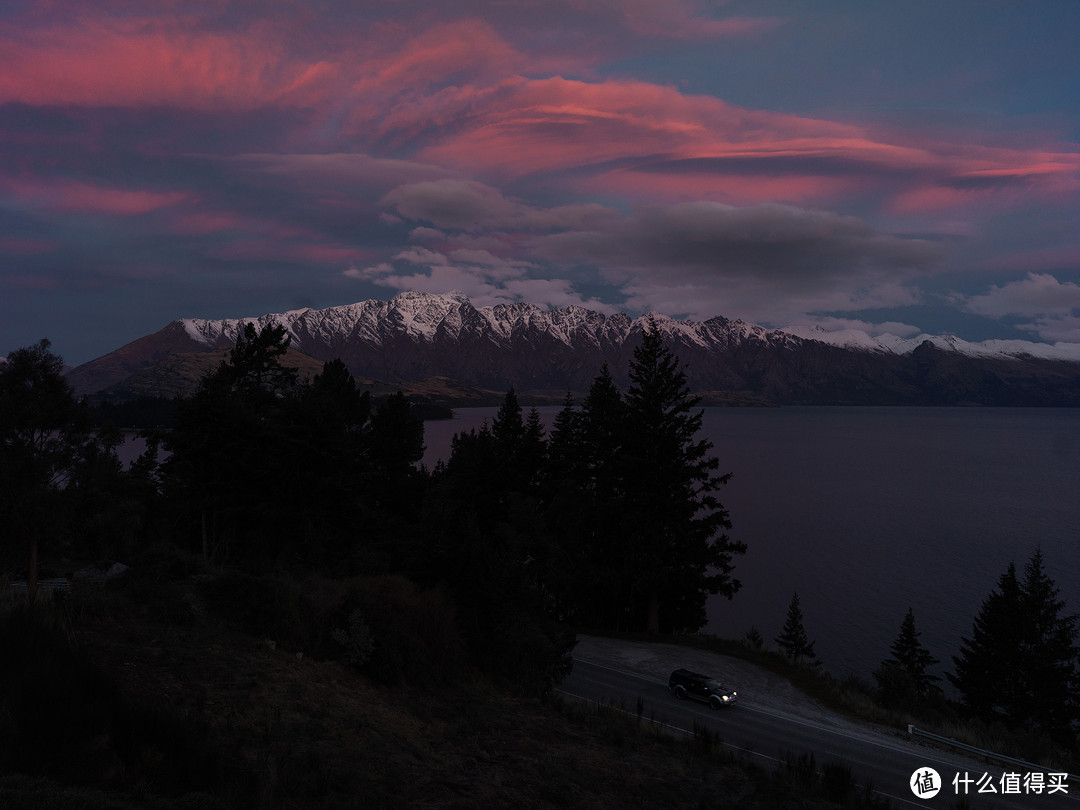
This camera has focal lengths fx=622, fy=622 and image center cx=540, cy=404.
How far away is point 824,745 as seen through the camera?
20.1 metres

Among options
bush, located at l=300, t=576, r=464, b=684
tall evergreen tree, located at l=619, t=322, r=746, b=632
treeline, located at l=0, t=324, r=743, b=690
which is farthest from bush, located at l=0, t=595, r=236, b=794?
tall evergreen tree, located at l=619, t=322, r=746, b=632

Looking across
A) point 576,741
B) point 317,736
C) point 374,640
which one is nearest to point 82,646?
point 317,736

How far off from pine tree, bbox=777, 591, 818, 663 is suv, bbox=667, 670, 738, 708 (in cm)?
2815

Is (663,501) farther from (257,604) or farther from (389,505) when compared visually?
(257,604)

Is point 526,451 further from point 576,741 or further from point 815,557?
point 815,557

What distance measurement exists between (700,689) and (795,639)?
30464mm

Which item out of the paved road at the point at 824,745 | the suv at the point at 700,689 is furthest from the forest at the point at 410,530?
the suv at the point at 700,689

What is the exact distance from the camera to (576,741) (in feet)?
50.3

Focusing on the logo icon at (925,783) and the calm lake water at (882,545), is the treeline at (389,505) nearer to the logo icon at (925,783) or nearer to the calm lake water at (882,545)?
the logo icon at (925,783)

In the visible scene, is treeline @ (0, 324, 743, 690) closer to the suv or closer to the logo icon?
the suv

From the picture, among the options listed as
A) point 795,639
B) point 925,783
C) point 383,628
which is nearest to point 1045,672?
point 795,639

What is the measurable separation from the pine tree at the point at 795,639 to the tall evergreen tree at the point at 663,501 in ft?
47.7

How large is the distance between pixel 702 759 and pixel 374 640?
30.0ft

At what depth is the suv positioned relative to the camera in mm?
23562
